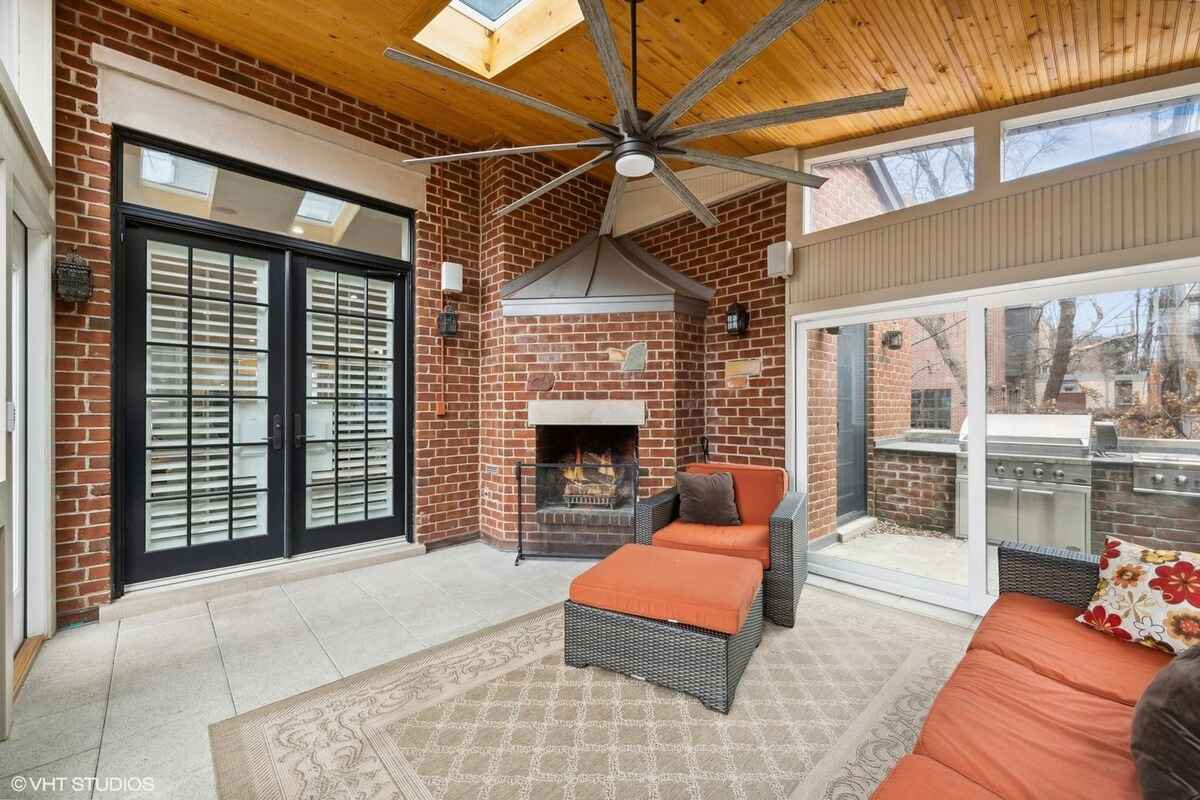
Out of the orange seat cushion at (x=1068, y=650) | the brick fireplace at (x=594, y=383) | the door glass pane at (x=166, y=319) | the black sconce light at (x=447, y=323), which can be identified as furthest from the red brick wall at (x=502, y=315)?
the orange seat cushion at (x=1068, y=650)

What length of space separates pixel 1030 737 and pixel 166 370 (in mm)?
4366

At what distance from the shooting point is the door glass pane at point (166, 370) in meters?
3.13

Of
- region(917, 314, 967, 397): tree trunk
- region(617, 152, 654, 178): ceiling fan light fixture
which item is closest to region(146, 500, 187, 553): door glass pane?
region(617, 152, 654, 178): ceiling fan light fixture

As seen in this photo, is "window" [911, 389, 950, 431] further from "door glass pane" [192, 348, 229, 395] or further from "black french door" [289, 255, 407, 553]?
"door glass pane" [192, 348, 229, 395]

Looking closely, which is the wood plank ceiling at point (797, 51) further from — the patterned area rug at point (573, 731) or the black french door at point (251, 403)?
the patterned area rug at point (573, 731)

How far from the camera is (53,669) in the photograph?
2.34 metres

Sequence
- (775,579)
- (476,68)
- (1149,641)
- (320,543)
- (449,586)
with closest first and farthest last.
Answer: (1149,641)
(775,579)
(476,68)
(449,586)
(320,543)

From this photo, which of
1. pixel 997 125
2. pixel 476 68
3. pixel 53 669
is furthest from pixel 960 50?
pixel 53 669

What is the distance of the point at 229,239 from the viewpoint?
11.0ft

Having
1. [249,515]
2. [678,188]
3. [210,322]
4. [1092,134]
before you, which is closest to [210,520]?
[249,515]

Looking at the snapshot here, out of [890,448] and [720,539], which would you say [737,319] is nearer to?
[890,448]

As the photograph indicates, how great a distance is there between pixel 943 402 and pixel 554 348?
2.76m

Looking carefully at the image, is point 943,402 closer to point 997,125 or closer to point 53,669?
point 997,125

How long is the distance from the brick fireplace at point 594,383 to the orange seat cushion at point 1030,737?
8.64 ft
